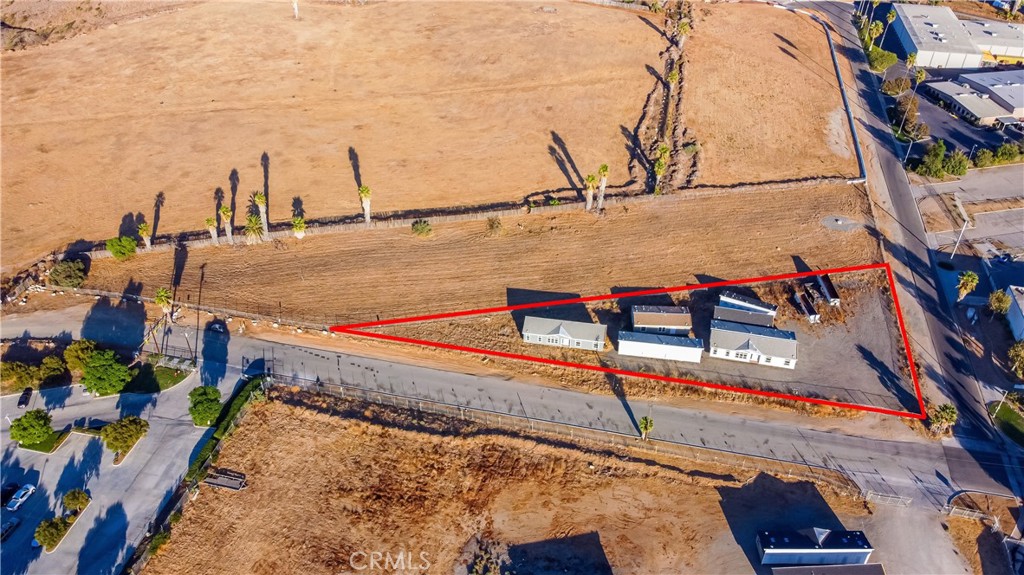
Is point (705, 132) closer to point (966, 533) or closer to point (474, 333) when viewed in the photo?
point (474, 333)

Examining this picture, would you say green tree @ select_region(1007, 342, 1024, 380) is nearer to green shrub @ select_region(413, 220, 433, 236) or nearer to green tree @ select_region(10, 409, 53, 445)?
green shrub @ select_region(413, 220, 433, 236)

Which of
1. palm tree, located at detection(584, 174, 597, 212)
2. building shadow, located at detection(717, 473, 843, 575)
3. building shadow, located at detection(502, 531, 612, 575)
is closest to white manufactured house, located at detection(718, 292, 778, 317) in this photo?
building shadow, located at detection(717, 473, 843, 575)

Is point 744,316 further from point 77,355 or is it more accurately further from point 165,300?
point 77,355

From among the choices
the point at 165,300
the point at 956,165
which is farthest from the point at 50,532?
the point at 956,165

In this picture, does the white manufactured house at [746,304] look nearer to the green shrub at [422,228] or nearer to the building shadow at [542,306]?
the building shadow at [542,306]

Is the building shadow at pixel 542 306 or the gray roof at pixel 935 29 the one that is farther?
the gray roof at pixel 935 29

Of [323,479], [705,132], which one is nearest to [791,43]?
[705,132]

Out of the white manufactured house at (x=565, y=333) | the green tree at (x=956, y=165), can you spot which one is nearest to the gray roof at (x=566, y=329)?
the white manufactured house at (x=565, y=333)
